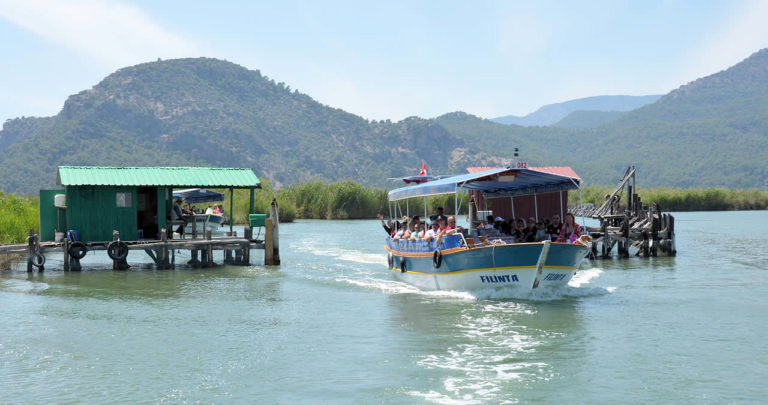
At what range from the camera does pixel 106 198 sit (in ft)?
89.6

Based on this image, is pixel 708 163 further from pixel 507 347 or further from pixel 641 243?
pixel 507 347

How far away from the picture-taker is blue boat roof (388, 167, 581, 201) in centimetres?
2030

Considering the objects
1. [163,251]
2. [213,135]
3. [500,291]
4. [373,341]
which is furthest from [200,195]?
[213,135]

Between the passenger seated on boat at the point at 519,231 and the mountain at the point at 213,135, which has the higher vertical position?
the mountain at the point at 213,135

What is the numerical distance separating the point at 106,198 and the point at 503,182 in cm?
1398

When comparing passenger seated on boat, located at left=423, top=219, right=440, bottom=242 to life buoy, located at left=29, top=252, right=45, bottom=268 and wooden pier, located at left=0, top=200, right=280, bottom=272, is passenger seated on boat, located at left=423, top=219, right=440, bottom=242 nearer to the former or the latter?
wooden pier, located at left=0, top=200, right=280, bottom=272

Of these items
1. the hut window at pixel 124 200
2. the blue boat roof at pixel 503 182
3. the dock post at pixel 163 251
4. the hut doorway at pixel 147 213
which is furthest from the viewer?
the hut doorway at pixel 147 213

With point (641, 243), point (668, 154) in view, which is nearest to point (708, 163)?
point (668, 154)

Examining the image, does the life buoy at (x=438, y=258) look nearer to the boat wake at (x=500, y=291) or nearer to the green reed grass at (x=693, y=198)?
the boat wake at (x=500, y=291)

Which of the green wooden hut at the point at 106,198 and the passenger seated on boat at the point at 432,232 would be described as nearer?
the passenger seated on boat at the point at 432,232

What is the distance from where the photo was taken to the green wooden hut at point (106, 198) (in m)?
26.9

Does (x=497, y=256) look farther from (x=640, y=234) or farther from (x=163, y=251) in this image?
(x=640, y=234)

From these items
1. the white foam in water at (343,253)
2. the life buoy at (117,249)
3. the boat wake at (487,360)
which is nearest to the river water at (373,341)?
the boat wake at (487,360)

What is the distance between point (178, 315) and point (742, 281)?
17562mm
